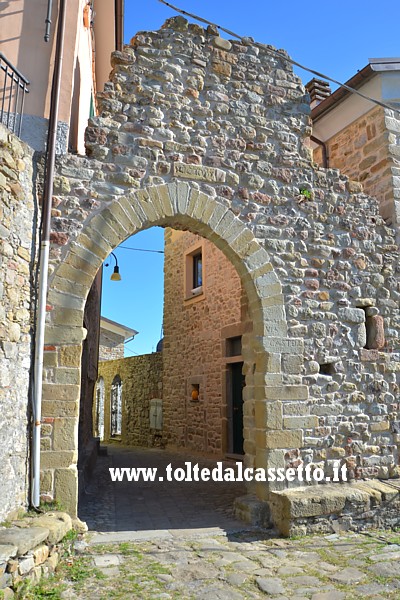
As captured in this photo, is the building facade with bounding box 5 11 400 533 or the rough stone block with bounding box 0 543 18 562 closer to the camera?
the rough stone block with bounding box 0 543 18 562

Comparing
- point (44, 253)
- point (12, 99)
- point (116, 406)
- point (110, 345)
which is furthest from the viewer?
point (110, 345)

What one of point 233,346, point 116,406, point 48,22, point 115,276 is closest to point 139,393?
point 116,406

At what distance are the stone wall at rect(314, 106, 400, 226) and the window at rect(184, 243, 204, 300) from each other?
4555 mm

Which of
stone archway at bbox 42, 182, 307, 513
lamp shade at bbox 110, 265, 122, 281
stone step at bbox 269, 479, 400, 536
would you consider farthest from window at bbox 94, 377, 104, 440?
stone step at bbox 269, 479, 400, 536

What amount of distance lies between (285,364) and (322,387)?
0.53 m

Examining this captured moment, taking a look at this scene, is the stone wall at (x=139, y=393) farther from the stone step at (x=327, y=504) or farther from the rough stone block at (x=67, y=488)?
the rough stone block at (x=67, y=488)

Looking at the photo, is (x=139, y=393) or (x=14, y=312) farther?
(x=139, y=393)

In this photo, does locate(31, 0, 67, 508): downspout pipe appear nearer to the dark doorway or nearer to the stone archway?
the stone archway

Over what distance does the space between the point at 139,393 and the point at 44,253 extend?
9.53 meters

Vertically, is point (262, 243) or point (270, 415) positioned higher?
point (262, 243)

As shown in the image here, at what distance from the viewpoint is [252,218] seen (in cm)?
548

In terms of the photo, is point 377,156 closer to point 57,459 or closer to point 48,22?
point 48,22

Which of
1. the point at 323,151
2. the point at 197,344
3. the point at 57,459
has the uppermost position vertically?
the point at 323,151

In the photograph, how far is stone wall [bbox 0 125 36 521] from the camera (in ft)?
12.6
